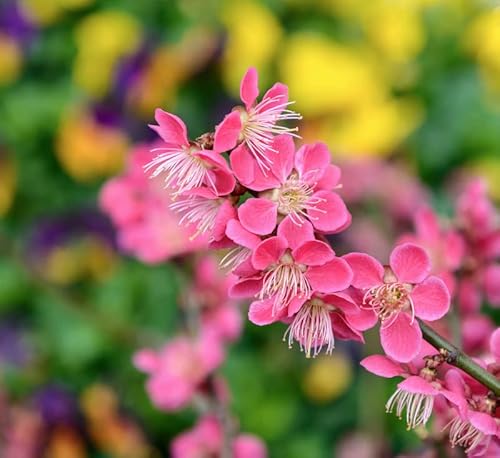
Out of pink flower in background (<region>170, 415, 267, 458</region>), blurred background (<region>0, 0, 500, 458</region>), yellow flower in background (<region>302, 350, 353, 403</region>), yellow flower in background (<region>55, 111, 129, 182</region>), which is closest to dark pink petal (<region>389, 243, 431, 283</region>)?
pink flower in background (<region>170, 415, 267, 458</region>)

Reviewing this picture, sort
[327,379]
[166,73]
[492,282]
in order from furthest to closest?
[166,73] < [327,379] < [492,282]

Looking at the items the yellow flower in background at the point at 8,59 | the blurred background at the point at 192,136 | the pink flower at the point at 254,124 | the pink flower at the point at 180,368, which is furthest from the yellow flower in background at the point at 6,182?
the pink flower at the point at 254,124

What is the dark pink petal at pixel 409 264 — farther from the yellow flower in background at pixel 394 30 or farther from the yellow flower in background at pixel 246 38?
the yellow flower in background at pixel 394 30

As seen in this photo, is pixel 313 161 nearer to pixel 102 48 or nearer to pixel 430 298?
pixel 430 298

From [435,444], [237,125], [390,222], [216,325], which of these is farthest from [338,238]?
[237,125]

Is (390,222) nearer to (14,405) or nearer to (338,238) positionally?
(338,238)

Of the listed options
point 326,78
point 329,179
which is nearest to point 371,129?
point 326,78

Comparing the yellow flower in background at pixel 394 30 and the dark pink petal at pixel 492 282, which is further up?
the dark pink petal at pixel 492 282
